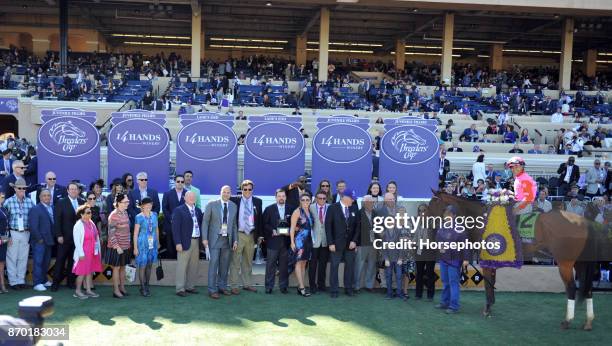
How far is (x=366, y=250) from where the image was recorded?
10.4m

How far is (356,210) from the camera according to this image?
10.2 m

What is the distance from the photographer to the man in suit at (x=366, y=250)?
1022cm

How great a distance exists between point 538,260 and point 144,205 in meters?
6.19

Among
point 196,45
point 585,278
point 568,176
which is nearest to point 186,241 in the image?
point 585,278

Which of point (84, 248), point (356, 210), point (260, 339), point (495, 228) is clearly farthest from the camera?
point (356, 210)

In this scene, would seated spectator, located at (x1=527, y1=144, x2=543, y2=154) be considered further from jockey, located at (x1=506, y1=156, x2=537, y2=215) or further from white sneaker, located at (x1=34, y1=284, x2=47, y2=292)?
white sneaker, located at (x1=34, y1=284, x2=47, y2=292)

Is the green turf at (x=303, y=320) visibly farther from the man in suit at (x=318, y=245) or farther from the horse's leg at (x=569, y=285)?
the man in suit at (x=318, y=245)

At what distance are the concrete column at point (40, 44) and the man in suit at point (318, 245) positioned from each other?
41.7 metres

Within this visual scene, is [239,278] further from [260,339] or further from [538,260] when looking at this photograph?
[538,260]

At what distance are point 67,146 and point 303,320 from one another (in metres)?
6.10

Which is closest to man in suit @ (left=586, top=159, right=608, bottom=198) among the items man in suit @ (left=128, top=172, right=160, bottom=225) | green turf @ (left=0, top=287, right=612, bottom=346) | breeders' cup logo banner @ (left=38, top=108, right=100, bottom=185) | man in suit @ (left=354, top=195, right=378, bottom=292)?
green turf @ (left=0, top=287, right=612, bottom=346)

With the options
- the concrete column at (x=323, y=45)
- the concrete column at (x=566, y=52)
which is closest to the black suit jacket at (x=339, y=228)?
the concrete column at (x=323, y=45)

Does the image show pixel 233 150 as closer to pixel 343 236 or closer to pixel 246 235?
pixel 246 235

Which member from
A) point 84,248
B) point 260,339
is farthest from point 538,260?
point 84,248
